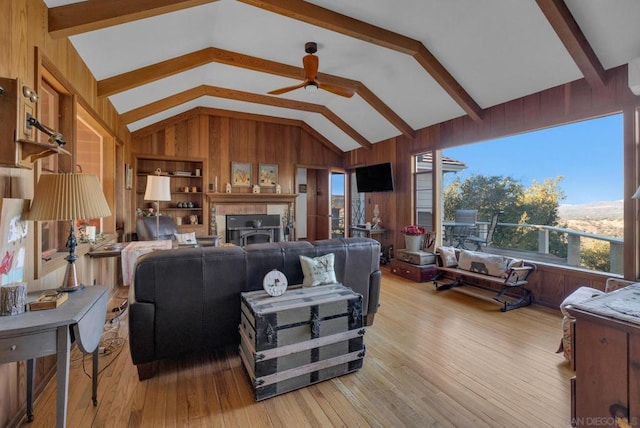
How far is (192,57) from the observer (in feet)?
12.2

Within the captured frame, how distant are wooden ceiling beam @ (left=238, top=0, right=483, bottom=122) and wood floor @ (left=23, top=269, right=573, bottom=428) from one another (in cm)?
309

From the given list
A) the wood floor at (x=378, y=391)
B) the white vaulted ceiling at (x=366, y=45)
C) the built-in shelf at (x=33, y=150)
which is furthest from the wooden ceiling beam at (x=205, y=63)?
the wood floor at (x=378, y=391)

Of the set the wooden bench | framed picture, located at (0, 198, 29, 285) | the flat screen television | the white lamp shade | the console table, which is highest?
the flat screen television

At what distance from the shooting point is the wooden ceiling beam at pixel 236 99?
4668 millimetres

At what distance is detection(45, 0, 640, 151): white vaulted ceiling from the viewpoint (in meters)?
2.59

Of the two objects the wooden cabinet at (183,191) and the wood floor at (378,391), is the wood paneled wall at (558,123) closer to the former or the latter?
the wood floor at (378,391)

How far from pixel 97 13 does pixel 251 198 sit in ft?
15.5

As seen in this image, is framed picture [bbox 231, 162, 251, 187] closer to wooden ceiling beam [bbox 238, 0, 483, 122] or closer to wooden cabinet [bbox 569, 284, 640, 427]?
wooden ceiling beam [bbox 238, 0, 483, 122]

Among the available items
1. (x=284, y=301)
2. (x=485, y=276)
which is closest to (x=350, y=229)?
(x=485, y=276)

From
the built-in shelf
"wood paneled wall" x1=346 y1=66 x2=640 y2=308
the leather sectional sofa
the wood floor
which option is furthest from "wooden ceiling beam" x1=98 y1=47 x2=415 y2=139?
the wood floor

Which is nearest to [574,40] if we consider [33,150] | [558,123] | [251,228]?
[558,123]

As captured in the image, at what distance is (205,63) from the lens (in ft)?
12.6

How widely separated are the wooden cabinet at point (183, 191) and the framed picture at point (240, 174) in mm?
618

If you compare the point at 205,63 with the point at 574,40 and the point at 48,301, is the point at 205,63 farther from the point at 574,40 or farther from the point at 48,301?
the point at 574,40
